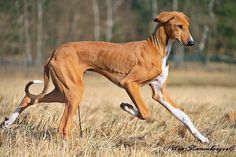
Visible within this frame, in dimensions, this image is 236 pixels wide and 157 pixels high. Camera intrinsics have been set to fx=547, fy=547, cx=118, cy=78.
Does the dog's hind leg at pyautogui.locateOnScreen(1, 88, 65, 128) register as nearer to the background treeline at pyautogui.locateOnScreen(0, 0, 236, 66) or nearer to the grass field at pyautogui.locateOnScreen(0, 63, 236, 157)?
the grass field at pyautogui.locateOnScreen(0, 63, 236, 157)

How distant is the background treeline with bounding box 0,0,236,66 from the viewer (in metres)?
51.7

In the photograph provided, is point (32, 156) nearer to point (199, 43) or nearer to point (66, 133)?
point (66, 133)

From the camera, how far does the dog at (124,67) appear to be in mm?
8719

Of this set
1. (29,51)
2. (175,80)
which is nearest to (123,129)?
(175,80)

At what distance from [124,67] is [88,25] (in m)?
49.9

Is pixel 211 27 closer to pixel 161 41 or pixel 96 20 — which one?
pixel 96 20

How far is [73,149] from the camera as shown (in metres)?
7.61

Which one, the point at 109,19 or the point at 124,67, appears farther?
the point at 109,19

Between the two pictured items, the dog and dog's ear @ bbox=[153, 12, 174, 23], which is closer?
the dog

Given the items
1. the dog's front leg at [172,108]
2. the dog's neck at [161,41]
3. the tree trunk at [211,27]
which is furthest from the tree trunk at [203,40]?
the dog's front leg at [172,108]

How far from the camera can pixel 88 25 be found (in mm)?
58562

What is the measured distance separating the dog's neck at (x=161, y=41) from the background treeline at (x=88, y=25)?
42.2 meters

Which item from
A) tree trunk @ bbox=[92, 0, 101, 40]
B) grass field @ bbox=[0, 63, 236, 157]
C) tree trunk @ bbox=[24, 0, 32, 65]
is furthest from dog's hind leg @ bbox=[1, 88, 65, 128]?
tree trunk @ bbox=[92, 0, 101, 40]

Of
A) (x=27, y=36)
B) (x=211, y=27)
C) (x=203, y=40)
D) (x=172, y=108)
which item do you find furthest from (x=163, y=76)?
(x=203, y=40)
